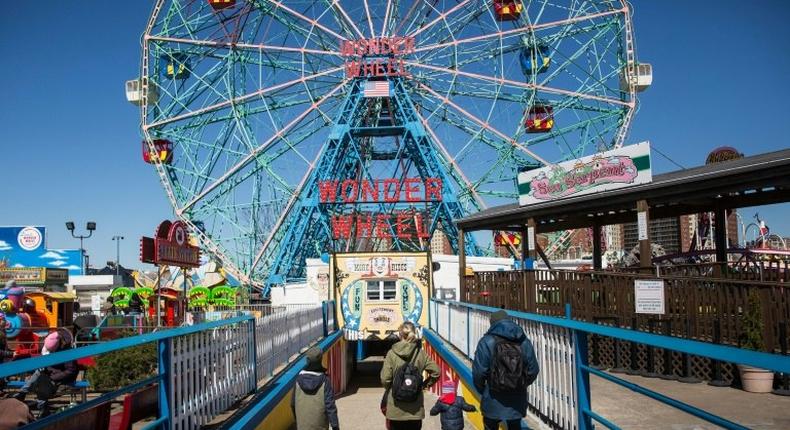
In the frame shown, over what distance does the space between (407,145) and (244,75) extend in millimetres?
9398

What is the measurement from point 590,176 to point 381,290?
6.47 metres

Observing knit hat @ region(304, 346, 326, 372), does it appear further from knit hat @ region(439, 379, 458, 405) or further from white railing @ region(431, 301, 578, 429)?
white railing @ region(431, 301, 578, 429)

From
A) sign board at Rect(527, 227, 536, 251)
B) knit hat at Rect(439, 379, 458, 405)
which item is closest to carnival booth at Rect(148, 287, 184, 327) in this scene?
sign board at Rect(527, 227, 536, 251)

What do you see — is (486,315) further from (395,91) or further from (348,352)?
(395,91)

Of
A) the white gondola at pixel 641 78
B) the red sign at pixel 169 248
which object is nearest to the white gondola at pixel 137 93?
the red sign at pixel 169 248

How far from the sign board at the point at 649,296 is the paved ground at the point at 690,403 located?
126 centimetres

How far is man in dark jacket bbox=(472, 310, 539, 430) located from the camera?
211 inches

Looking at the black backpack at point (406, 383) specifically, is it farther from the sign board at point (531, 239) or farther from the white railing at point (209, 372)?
the sign board at point (531, 239)

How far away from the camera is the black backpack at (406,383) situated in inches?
277

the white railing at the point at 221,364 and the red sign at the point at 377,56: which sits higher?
the red sign at the point at 377,56

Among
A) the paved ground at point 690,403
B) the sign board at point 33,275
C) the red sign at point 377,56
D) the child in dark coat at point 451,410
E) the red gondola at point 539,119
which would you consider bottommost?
the paved ground at point 690,403

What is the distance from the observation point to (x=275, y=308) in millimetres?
20219

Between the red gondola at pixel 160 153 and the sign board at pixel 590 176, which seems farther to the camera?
the red gondola at pixel 160 153

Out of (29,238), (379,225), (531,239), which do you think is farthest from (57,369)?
(29,238)
